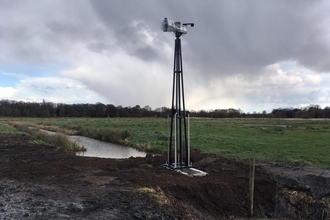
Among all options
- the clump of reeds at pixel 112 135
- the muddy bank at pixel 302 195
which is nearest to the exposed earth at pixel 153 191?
the muddy bank at pixel 302 195

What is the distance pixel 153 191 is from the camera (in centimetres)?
802

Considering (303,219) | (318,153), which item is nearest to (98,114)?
(318,153)

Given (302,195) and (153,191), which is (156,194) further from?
(302,195)

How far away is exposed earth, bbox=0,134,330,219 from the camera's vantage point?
6.87 meters

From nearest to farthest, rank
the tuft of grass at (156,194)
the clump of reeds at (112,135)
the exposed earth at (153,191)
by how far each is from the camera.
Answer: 1. the exposed earth at (153,191)
2. the tuft of grass at (156,194)
3. the clump of reeds at (112,135)

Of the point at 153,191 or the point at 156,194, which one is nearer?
the point at 156,194

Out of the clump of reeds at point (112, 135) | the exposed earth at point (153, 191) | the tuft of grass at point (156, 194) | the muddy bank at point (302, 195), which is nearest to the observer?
the exposed earth at point (153, 191)

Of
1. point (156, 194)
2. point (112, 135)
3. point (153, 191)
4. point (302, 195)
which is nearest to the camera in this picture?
point (156, 194)

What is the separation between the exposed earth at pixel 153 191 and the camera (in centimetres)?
687

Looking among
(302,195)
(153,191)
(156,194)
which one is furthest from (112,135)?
(156,194)

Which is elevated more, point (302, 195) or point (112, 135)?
point (112, 135)

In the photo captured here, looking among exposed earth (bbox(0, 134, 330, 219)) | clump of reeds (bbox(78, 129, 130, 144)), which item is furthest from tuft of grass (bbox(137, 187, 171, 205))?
clump of reeds (bbox(78, 129, 130, 144))

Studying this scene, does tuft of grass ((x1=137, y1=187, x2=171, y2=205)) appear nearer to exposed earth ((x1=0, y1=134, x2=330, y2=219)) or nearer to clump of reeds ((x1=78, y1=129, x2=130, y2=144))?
exposed earth ((x1=0, y1=134, x2=330, y2=219))

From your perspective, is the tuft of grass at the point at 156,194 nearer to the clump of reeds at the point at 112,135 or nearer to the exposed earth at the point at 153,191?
the exposed earth at the point at 153,191
